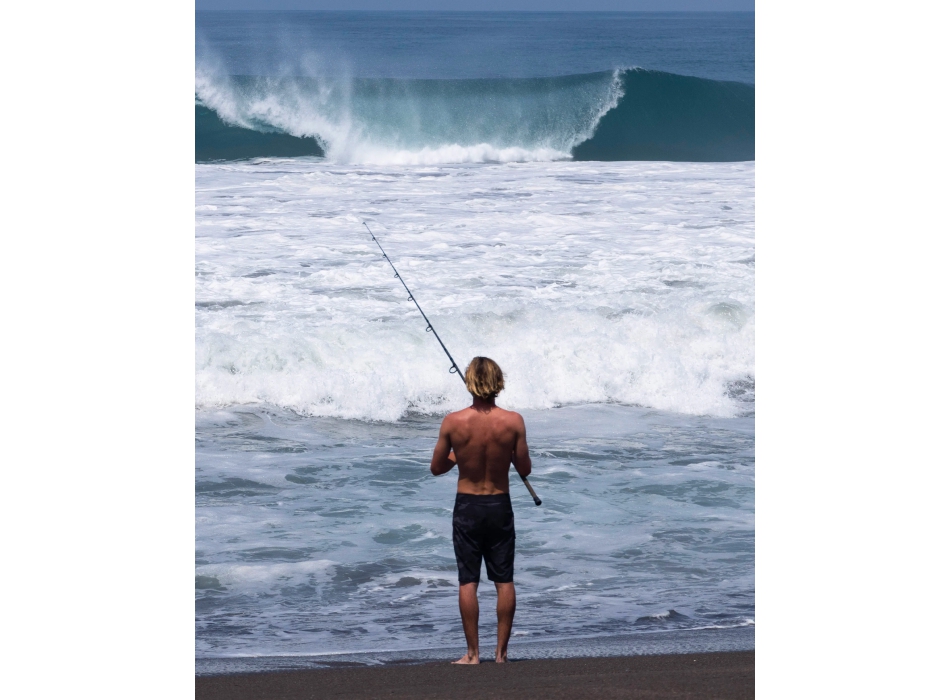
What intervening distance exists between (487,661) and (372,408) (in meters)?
4.12

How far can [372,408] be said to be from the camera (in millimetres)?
7164

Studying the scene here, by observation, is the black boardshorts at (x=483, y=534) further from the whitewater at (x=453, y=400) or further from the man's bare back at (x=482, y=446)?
the whitewater at (x=453, y=400)

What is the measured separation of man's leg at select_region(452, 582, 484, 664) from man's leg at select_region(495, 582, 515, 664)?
0.23 feet

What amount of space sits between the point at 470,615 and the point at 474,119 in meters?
16.3

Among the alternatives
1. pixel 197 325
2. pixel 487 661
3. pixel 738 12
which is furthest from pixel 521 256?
pixel 738 12

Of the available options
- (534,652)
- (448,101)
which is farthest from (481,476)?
(448,101)

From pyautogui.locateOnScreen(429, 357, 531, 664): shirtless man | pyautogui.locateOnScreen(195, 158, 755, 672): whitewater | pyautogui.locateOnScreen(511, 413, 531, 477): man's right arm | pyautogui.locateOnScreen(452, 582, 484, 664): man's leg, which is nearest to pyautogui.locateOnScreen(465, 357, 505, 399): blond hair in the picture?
pyautogui.locateOnScreen(429, 357, 531, 664): shirtless man

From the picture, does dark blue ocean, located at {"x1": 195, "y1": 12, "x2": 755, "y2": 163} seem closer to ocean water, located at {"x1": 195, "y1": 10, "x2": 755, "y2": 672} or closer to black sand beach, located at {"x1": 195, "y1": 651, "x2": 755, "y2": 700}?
ocean water, located at {"x1": 195, "y1": 10, "x2": 755, "y2": 672}

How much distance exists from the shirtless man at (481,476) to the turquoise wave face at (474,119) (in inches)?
527

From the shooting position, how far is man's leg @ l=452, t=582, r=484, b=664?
3105 millimetres

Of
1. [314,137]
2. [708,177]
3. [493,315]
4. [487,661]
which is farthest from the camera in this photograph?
[314,137]

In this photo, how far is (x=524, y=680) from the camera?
274 cm

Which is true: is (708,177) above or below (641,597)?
above
